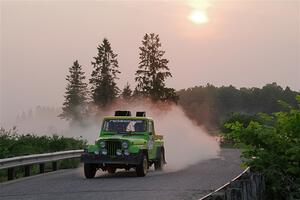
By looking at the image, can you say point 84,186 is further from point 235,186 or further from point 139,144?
point 235,186

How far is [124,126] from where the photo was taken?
2119 centimetres

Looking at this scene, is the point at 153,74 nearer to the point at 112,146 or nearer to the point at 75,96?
the point at 75,96

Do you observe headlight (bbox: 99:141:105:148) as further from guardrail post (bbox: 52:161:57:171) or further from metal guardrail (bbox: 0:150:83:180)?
guardrail post (bbox: 52:161:57:171)

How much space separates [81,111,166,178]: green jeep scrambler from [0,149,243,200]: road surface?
0.42 m

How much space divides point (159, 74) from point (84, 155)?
252 feet

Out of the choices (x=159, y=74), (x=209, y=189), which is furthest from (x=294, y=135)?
(x=159, y=74)

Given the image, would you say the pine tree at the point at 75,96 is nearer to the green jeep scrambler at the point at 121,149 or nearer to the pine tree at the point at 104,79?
the pine tree at the point at 104,79

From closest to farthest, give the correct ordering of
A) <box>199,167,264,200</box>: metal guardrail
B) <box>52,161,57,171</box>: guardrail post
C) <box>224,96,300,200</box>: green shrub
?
<box>199,167,264,200</box>: metal guardrail
<box>224,96,300,200</box>: green shrub
<box>52,161,57,171</box>: guardrail post

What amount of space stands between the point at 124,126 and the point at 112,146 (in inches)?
71.9

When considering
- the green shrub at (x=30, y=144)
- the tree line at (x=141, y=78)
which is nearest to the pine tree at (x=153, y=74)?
the tree line at (x=141, y=78)

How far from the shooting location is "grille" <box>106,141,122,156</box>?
19.4 metres

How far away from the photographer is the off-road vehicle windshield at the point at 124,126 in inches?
832

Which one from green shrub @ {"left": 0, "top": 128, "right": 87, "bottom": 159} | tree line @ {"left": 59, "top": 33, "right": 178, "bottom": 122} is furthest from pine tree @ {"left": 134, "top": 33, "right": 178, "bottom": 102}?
green shrub @ {"left": 0, "top": 128, "right": 87, "bottom": 159}

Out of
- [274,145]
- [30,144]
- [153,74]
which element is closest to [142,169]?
[274,145]
